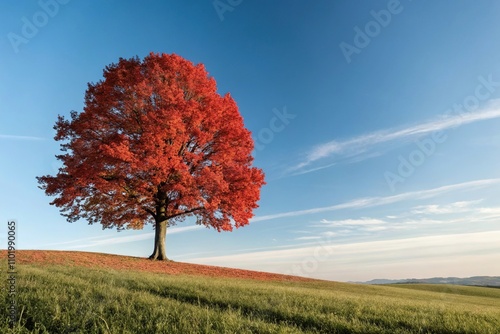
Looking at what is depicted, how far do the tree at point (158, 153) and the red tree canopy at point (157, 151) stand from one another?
0.08m

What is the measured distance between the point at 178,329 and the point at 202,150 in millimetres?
24086

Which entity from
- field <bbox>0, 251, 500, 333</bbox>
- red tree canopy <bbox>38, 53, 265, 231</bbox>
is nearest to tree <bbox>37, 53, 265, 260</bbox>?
red tree canopy <bbox>38, 53, 265, 231</bbox>

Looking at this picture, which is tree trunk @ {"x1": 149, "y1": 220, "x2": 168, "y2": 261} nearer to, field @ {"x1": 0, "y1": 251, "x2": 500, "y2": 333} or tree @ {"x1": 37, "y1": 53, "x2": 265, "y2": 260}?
tree @ {"x1": 37, "y1": 53, "x2": 265, "y2": 260}

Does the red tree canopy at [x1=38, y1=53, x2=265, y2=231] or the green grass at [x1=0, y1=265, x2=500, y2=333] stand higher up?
the red tree canopy at [x1=38, y1=53, x2=265, y2=231]

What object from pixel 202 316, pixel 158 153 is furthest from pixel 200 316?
pixel 158 153

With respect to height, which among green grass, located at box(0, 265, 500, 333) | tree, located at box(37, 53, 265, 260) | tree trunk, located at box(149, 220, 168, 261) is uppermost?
tree, located at box(37, 53, 265, 260)

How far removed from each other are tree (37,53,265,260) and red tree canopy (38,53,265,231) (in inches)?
3.0

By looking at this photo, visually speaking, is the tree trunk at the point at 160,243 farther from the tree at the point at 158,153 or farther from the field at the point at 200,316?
the field at the point at 200,316

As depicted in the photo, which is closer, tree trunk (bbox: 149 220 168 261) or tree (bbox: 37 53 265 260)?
tree (bbox: 37 53 265 260)

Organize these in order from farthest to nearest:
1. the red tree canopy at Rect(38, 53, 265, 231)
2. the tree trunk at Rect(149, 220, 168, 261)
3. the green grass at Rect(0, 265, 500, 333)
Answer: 1. the tree trunk at Rect(149, 220, 168, 261)
2. the red tree canopy at Rect(38, 53, 265, 231)
3. the green grass at Rect(0, 265, 500, 333)

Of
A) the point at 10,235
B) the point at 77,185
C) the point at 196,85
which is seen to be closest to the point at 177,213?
the point at 77,185

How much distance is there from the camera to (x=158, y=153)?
2572 centimetres

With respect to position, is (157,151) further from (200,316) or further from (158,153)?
(200,316)

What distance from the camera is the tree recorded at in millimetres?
26094
